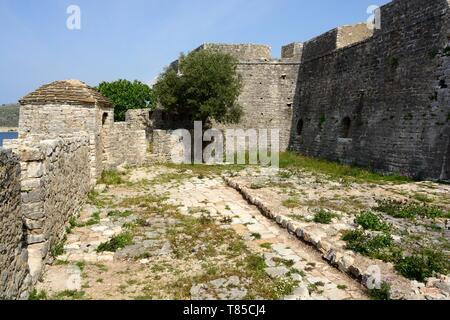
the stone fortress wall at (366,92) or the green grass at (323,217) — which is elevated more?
the stone fortress wall at (366,92)

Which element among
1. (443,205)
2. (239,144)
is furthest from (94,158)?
(239,144)

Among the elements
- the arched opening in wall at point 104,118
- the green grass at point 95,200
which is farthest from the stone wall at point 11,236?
the arched opening in wall at point 104,118

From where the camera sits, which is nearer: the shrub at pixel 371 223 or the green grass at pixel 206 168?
the shrub at pixel 371 223

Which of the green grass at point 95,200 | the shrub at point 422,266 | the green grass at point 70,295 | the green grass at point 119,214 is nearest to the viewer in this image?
the green grass at point 70,295

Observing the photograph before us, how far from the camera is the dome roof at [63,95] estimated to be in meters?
14.0

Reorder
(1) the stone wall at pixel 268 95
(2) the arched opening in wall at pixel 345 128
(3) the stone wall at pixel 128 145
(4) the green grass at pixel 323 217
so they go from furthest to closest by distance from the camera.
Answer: (1) the stone wall at pixel 268 95, (2) the arched opening in wall at pixel 345 128, (3) the stone wall at pixel 128 145, (4) the green grass at pixel 323 217

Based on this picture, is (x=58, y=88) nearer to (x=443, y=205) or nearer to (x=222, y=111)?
(x=222, y=111)

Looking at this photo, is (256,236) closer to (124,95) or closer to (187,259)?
(187,259)

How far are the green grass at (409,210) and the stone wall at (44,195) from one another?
7.77 metres

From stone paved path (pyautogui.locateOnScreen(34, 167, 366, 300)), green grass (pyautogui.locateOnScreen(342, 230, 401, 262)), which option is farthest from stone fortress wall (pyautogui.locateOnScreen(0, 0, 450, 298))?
green grass (pyautogui.locateOnScreen(342, 230, 401, 262))

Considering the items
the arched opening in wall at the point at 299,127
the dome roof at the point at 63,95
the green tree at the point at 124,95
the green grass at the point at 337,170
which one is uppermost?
the green tree at the point at 124,95

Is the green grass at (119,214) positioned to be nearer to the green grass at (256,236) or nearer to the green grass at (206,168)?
the green grass at (256,236)

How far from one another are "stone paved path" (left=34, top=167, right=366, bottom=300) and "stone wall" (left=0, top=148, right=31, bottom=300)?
58 cm
